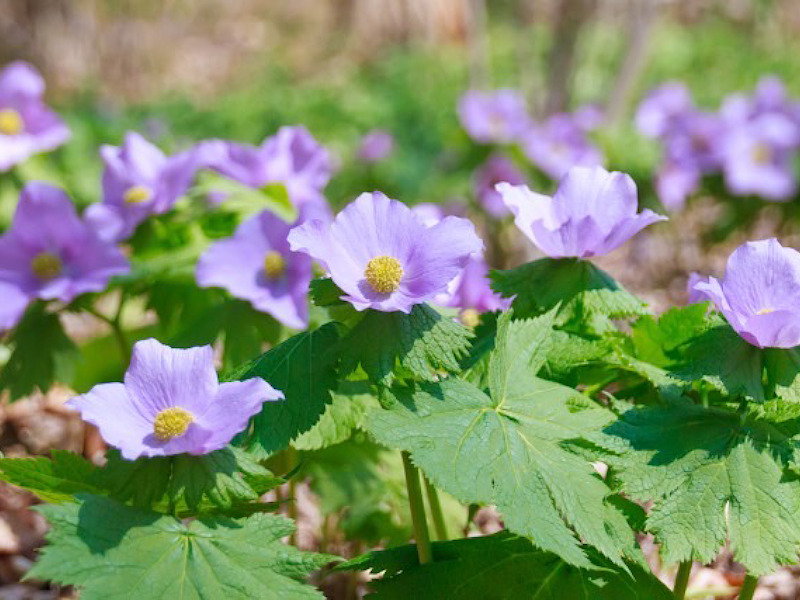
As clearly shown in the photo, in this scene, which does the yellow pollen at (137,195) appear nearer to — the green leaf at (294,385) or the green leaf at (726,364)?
the green leaf at (294,385)

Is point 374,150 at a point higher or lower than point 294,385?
higher

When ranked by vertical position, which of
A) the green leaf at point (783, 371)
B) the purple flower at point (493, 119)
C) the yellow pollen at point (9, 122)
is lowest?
the green leaf at point (783, 371)

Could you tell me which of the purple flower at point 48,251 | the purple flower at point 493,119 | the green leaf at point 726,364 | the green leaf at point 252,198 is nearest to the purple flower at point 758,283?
the green leaf at point 726,364

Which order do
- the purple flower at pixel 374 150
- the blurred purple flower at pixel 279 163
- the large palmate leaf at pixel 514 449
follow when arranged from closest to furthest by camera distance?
the large palmate leaf at pixel 514 449
the blurred purple flower at pixel 279 163
the purple flower at pixel 374 150

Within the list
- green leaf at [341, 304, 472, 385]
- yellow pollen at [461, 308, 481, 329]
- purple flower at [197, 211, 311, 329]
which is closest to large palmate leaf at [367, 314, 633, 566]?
green leaf at [341, 304, 472, 385]

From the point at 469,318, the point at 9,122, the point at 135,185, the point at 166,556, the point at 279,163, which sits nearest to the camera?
the point at 166,556

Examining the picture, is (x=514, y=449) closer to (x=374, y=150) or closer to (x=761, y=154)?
(x=761, y=154)

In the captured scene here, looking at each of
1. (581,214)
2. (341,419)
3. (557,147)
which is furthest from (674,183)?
(341,419)
